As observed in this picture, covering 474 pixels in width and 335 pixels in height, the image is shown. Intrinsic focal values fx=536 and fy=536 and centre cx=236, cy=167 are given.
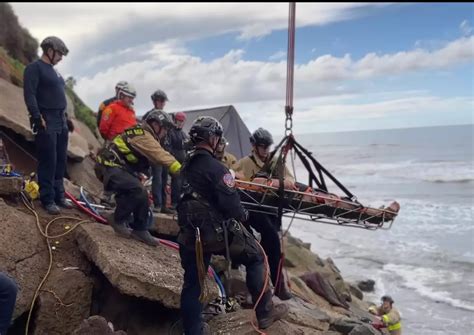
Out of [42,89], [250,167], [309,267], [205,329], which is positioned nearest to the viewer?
[205,329]

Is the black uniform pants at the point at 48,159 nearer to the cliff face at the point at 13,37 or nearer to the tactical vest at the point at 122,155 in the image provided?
the tactical vest at the point at 122,155

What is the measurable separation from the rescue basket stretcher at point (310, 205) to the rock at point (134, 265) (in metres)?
1.11

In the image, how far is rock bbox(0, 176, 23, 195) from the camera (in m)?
6.59

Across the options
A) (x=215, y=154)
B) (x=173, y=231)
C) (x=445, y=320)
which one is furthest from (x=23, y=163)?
(x=445, y=320)

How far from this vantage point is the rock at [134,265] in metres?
5.47

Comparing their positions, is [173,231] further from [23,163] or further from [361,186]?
[361,186]

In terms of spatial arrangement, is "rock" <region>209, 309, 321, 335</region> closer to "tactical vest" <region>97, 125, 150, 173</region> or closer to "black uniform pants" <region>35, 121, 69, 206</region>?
"tactical vest" <region>97, 125, 150, 173</region>

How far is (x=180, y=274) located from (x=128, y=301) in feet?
2.11

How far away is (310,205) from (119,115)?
3.49 metres

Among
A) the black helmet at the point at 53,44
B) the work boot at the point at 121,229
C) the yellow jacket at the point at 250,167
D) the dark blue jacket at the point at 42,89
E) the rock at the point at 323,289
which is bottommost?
the rock at the point at 323,289

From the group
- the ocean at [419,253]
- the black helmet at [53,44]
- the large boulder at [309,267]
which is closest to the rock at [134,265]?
the black helmet at [53,44]

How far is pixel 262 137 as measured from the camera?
6695 millimetres

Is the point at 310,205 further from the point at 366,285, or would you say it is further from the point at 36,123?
the point at 366,285

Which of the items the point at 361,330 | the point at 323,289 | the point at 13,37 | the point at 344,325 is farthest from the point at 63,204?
the point at 13,37
